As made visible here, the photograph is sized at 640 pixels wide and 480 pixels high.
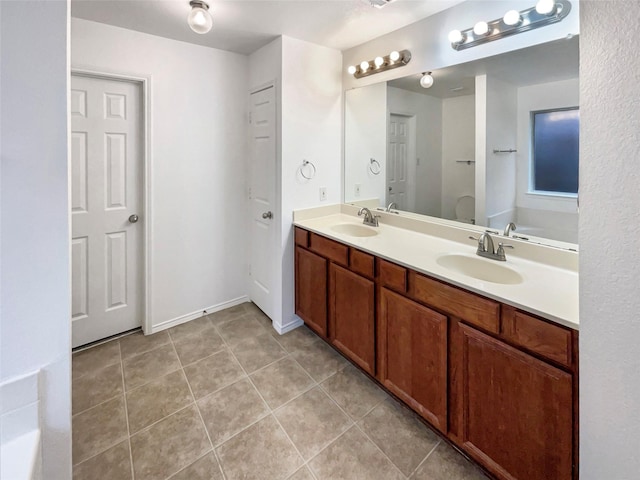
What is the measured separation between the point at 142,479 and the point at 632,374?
179 cm

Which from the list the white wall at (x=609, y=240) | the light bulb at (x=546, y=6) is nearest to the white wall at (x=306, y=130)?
the light bulb at (x=546, y=6)

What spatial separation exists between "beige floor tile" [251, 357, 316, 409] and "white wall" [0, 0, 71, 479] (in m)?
1.18

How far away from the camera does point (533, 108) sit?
5.41ft

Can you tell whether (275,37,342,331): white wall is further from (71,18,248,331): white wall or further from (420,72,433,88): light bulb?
(420,72,433,88): light bulb

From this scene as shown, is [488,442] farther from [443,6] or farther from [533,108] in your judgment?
[443,6]

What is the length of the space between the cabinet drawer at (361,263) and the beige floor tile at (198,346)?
1203 mm

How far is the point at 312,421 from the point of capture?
5.67 ft

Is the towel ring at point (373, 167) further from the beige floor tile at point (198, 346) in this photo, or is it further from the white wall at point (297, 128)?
the beige floor tile at point (198, 346)

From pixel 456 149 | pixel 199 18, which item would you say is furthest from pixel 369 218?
pixel 199 18

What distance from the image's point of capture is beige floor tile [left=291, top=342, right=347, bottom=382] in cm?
213

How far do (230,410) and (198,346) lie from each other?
0.76 meters

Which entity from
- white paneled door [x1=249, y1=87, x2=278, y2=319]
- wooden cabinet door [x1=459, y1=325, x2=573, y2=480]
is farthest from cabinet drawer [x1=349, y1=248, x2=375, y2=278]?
white paneled door [x1=249, y1=87, x2=278, y2=319]

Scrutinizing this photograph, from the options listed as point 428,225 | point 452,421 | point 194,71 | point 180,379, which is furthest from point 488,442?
point 194,71

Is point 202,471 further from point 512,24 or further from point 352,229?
point 512,24
